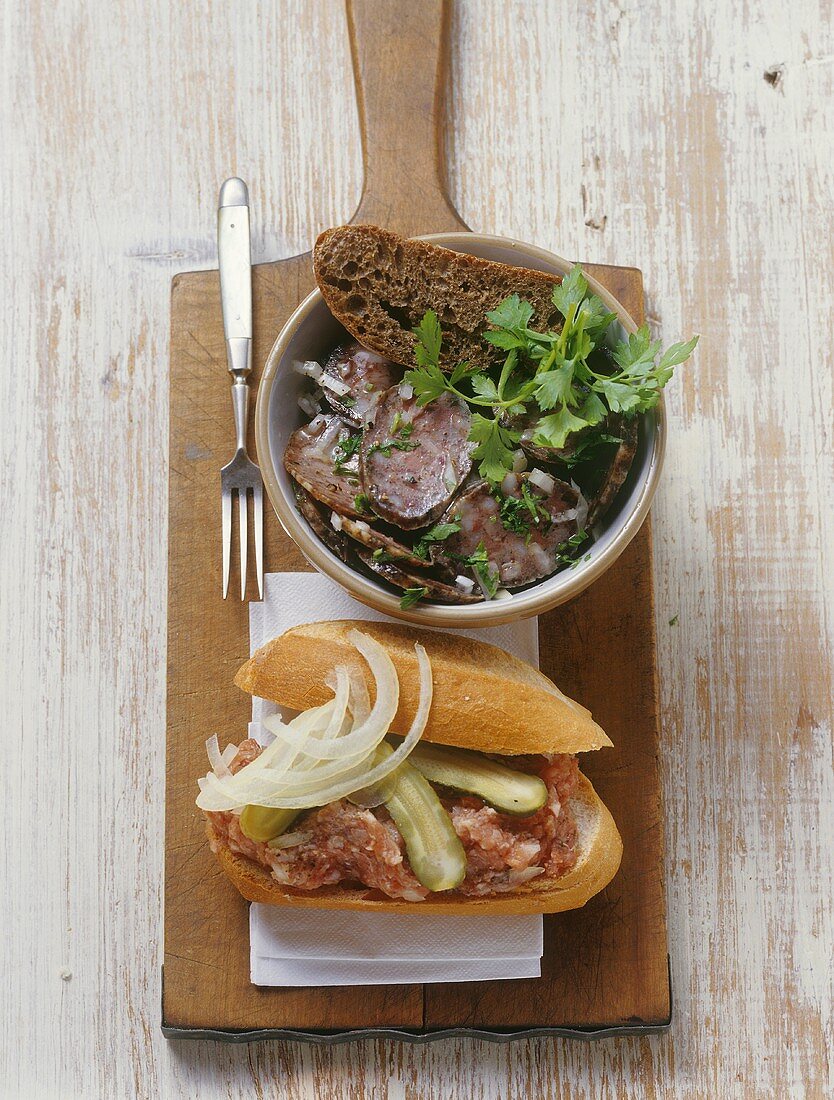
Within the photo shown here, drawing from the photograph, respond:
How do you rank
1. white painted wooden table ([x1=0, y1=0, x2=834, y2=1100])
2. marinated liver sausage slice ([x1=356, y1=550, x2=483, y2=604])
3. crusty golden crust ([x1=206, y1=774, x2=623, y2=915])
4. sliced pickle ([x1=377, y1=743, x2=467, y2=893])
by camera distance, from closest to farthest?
marinated liver sausage slice ([x1=356, y1=550, x2=483, y2=604])
sliced pickle ([x1=377, y1=743, x2=467, y2=893])
crusty golden crust ([x1=206, y1=774, x2=623, y2=915])
white painted wooden table ([x1=0, y1=0, x2=834, y2=1100])

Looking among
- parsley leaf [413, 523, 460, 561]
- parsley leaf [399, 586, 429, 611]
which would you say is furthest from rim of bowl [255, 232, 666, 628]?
parsley leaf [413, 523, 460, 561]

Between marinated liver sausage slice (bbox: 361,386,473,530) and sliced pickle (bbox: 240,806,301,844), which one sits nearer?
marinated liver sausage slice (bbox: 361,386,473,530)

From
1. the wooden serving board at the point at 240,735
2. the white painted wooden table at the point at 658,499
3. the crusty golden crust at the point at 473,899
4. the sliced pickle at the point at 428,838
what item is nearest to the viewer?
the sliced pickle at the point at 428,838

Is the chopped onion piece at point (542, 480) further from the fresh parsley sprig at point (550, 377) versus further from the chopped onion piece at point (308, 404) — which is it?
the chopped onion piece at point (308, 404)

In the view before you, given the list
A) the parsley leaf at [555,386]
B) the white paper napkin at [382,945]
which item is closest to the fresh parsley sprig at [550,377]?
the parsley leaf at [555,386]

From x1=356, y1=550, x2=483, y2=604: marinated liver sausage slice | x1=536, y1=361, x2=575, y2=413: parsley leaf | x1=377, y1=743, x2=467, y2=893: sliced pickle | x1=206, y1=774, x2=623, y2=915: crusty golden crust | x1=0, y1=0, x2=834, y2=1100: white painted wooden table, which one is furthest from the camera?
x1=0, y1=0, x2=834, y2=1100: white painted wooden table

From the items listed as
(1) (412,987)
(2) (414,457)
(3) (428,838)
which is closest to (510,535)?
(2) (414,457)

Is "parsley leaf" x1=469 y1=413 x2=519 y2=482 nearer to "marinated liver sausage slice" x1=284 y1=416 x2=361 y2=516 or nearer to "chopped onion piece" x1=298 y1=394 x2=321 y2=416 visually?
"marinated liver sausage slice" x1=284 y1=416 x2=361 y2=516
